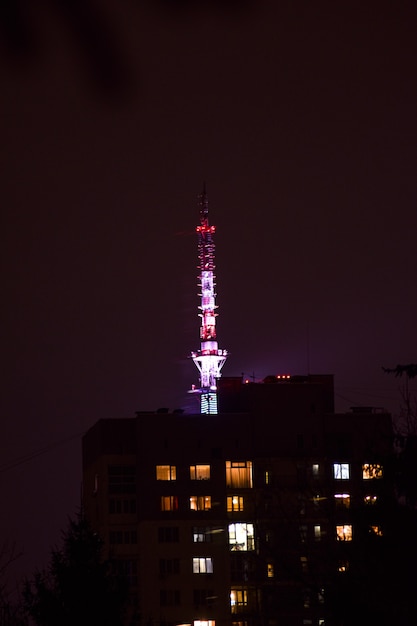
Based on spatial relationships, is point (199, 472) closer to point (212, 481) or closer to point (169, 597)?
point (212, 481)

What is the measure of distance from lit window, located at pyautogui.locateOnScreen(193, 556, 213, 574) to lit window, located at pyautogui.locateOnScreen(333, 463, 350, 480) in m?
7.61

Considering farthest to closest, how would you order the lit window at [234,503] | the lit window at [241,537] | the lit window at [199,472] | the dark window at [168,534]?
1. the lit window at [234,503]
2. the lit window at [199,472]
3. the lit window at [241,537]
4. the dark window at [168,534]

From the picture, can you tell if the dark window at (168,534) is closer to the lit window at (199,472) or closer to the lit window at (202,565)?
the lit window at (202,565)

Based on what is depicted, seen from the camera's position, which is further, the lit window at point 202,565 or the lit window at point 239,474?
the lit window at point 239,474

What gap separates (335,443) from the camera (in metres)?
63.7

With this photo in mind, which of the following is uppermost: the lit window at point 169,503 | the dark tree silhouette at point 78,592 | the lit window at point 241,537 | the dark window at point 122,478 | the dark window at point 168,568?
the dark window at point 122,478

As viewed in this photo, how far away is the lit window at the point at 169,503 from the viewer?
60938mm

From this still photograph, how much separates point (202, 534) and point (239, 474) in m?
3.53

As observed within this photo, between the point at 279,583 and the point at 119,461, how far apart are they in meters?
10.5

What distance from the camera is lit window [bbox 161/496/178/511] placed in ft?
200

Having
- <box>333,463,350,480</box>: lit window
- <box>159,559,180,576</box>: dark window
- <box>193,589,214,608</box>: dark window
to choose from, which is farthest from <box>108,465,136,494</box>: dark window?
<box>333,463,350,480</box>: lit window

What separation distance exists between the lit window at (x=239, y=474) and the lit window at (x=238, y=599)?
5583 millimetres

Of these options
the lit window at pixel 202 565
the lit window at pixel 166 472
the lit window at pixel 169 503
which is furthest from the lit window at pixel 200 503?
the lit window at pixel 202 565

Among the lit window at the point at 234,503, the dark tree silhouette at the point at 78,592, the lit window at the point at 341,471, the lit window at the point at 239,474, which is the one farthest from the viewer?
the lit window at the point at 341,471
